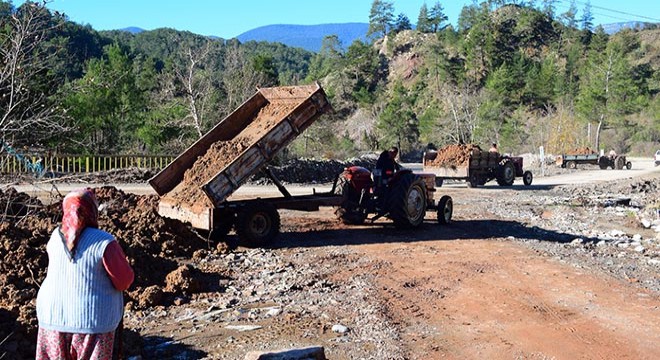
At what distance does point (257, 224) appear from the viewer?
12688mm

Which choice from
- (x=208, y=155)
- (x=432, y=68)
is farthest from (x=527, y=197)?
(x=432, y=68)

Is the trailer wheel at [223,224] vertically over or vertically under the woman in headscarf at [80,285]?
under

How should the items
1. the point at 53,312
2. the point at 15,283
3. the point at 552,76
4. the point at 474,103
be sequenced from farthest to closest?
the point at 552,76, the point at 474,103, the point at 15,283, the point at 53,312

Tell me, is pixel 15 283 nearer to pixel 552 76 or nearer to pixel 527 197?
pixel 527 197

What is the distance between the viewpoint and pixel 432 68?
11338cm

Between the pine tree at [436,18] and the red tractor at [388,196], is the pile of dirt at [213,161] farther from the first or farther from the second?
the pine tree at [436,18]

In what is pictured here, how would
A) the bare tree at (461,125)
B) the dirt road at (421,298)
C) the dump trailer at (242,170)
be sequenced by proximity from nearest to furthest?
the dirt road at (421,298) → the dump trailer at (242,170) → the bare tree at (461,125)

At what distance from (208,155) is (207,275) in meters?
3.37

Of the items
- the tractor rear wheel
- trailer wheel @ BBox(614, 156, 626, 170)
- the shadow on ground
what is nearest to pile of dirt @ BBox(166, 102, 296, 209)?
the shadow on ground

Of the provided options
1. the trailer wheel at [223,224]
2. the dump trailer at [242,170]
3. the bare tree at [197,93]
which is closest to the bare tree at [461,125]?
the bare tree at [197,93]

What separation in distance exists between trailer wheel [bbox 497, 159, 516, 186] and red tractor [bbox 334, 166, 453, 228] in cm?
1421

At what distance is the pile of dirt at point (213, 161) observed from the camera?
12.3 m

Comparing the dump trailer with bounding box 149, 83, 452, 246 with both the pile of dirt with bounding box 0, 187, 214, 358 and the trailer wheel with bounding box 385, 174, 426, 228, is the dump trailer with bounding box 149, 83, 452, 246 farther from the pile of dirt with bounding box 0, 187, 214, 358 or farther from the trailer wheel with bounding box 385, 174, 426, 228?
the pile of dirt with bounding box 0, 187, 214, 358

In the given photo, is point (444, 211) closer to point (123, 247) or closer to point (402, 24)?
point (123, 247)
